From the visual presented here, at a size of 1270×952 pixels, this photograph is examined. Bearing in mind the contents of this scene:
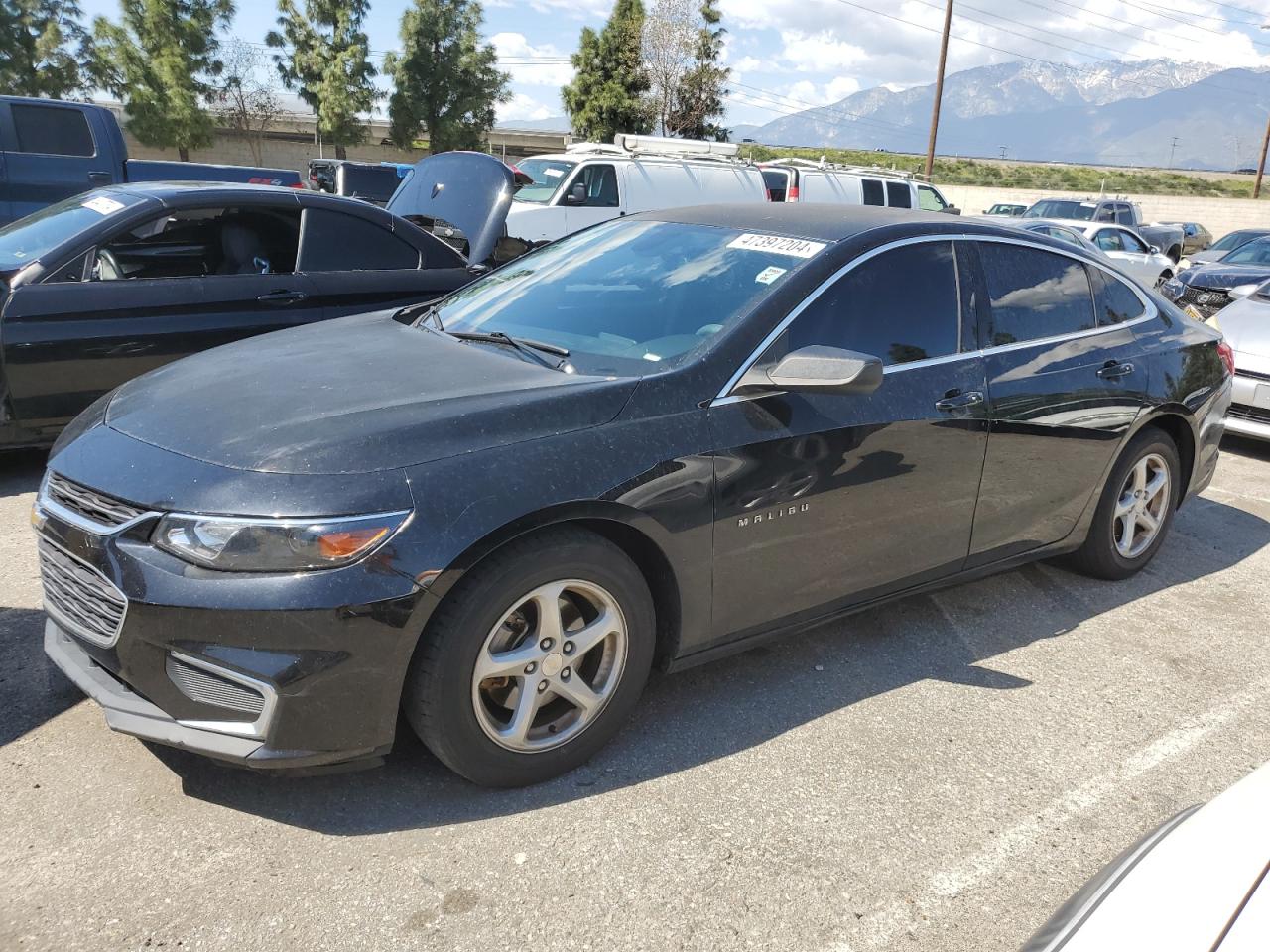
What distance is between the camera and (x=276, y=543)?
7.88 feet

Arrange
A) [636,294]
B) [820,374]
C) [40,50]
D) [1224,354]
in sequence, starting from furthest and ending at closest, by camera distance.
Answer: [40,50]
[1224,354]
[636,294]
[820,374]

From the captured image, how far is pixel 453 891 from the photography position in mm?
2434

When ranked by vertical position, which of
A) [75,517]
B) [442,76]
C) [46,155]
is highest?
[442,76]

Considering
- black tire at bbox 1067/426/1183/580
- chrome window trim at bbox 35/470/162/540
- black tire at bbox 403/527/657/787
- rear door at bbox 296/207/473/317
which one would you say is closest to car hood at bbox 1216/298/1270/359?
black tire at bbox 1067/426/1183/580

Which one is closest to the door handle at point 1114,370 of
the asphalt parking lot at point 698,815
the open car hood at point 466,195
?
the asphalt parking lot at point 698,815

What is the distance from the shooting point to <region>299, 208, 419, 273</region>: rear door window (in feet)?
19.3

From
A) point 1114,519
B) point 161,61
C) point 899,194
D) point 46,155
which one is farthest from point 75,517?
point 161,61

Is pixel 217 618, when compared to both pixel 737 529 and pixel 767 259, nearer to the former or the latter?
pixel 737 529

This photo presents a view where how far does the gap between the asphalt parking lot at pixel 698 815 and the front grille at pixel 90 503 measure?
30.3 inches

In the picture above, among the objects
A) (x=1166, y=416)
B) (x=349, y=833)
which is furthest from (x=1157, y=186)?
(x=349, y=833)

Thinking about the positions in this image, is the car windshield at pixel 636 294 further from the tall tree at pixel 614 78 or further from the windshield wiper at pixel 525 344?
the tall tree at pixel 614 78

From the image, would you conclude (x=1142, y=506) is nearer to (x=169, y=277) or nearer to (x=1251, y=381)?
(x=1251, y=381)

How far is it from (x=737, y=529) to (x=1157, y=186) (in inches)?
2504

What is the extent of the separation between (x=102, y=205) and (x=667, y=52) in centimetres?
3639
